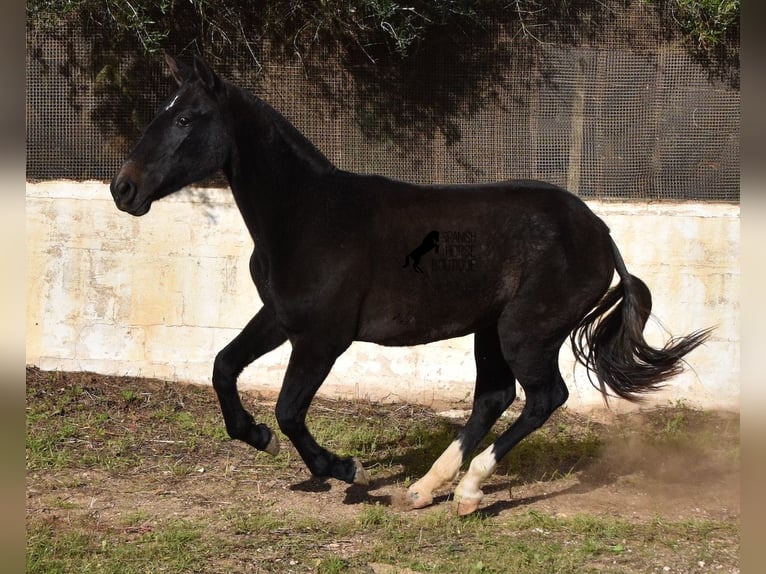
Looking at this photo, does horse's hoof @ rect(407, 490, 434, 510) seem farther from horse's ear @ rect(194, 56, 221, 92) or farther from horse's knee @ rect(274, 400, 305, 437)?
horse's ear @ rect(194, 56, 221, 92)

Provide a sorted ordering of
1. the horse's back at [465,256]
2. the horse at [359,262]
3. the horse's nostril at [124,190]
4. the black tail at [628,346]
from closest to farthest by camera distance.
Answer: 1. the horse's nostril at [124,190]
2. the horse at [359,262]
3. the horse's back at [465,256]
4. the black tail at [628,346]

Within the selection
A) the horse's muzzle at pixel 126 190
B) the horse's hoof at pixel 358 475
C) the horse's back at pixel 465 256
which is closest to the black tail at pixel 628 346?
the horse's back at pixel 465 256

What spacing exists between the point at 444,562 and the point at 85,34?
5590 millimetres

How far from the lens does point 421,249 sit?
4.60 meters

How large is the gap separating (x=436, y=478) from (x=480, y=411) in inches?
18.6

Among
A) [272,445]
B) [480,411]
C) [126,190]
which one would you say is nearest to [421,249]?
[480,411]

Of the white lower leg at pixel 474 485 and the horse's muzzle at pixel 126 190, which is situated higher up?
the horse's muzzle at pixel 126 190

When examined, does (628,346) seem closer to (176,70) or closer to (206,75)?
(206,75)

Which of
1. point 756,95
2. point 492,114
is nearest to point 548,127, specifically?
point 492,114

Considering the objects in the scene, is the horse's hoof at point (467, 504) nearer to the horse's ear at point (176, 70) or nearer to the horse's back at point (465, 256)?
the horse's back at point (465, 256)

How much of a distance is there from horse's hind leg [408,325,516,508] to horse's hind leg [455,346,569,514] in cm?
13

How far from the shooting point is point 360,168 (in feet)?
24.0

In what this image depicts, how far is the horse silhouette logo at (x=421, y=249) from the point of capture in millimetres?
4586

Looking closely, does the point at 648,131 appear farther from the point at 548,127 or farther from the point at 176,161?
the point at 176,161
